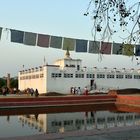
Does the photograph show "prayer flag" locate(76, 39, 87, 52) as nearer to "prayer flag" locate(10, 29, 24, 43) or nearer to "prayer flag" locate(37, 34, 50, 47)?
"prayer flag" locate(37, 34, 50, 47)

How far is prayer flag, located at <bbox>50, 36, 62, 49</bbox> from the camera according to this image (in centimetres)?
1986

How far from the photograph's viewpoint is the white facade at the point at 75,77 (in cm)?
4725

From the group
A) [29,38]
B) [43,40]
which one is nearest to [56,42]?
[43,40]

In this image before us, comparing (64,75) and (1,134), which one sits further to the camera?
(64,75)

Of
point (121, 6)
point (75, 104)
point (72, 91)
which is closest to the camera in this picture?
point (121, 6)

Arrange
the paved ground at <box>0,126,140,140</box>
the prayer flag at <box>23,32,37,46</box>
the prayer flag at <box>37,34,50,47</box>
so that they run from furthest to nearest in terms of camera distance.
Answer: the prayer flag at <box>37,34,50,47</box>, the prayer flag at <box>23,32,37,46</box>, the paved ground at <box>0,126,140,140</box>

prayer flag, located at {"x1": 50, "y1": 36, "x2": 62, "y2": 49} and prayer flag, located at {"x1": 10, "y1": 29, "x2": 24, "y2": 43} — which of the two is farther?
prayer flag, located at {"x1": 50, "y1": 36, "x2": 62, "y2": 49}

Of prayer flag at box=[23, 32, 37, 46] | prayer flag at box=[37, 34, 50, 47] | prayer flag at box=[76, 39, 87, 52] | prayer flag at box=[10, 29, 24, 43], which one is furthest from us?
prayer flag at box=[76, 39, 87, 52]

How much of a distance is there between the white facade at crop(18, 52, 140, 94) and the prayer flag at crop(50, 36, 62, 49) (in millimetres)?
26585

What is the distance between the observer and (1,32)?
736 inches

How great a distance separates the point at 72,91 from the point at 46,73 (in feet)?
13.0

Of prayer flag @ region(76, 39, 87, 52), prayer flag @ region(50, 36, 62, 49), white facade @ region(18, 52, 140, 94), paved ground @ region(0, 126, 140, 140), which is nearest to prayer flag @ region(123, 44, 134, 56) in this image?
paved ground @ region(0, 126, 140, 140)

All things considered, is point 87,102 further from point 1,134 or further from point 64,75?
point 64,75

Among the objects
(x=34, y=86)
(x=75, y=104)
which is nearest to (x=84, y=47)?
(x=75, y=104)
